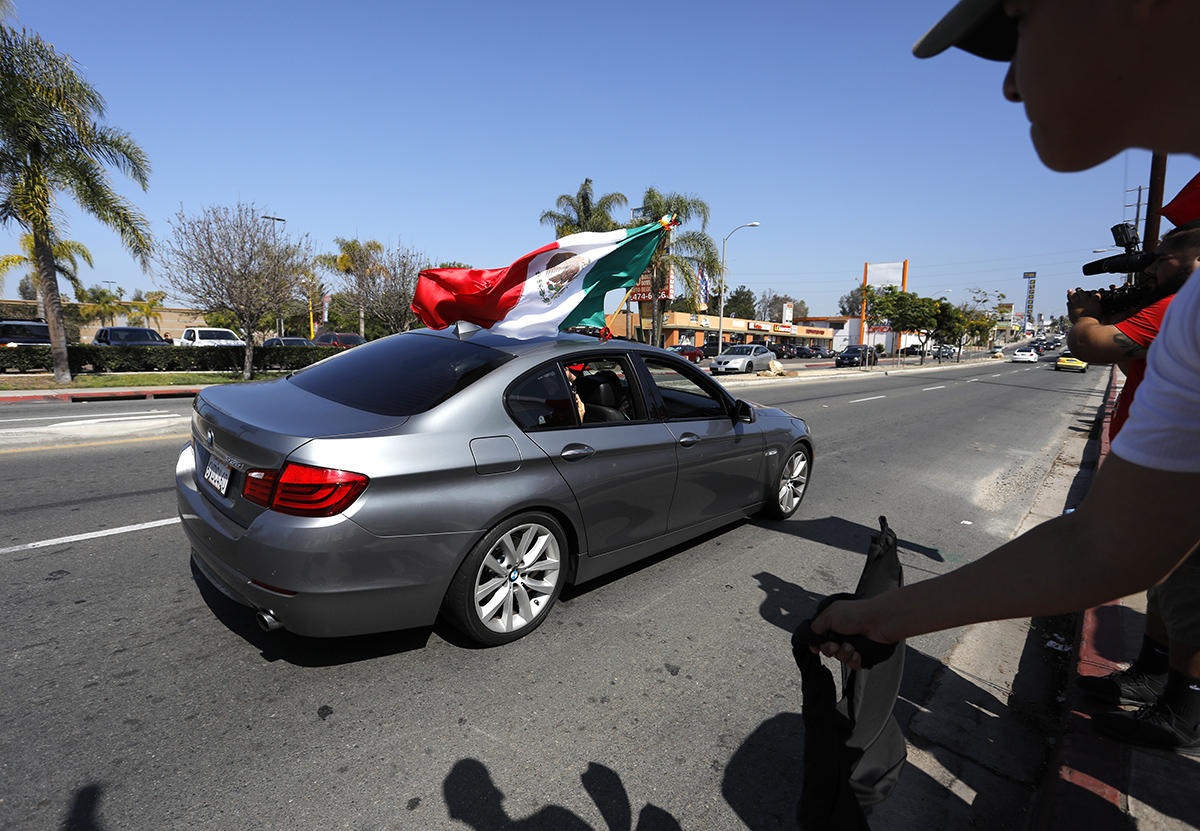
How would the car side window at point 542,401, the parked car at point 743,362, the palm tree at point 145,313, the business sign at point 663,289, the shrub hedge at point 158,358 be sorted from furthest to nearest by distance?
1. the palm tree at point 145,313
2. the parked car at point 743,362
3. the business sign at point 663,289
4. the shrub hedge at point 158,358
5. the car side window at point 542,401

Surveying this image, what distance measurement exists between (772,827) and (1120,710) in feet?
5.98

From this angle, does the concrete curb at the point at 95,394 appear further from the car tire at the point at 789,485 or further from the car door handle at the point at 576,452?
the car door handle at the point at 576,452

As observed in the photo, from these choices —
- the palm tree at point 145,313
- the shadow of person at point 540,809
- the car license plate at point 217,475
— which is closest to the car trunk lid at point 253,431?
the car license plate at point 217,475

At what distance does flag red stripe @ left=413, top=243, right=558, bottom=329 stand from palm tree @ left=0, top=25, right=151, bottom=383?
16387 mm

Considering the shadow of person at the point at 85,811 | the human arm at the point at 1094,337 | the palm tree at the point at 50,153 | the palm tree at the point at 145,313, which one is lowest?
the shadow of person at the point at 85,811

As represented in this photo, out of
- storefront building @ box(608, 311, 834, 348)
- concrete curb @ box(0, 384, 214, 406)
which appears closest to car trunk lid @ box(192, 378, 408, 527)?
concrete curb @ box(0, 384, 214, 406)

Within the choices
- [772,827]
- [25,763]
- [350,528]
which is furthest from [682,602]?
[25,763]

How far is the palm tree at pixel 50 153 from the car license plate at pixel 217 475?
687 inches

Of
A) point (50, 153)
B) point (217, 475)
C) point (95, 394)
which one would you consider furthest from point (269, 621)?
point (50, 153)

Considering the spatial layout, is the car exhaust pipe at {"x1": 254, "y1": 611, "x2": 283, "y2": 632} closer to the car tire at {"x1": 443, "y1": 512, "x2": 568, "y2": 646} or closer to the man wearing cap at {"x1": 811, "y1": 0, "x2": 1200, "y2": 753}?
the car tire at {"x1": 443, "y1": 512, "x2": 568, "y2": 646}

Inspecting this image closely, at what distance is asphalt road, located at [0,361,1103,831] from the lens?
6.97ft

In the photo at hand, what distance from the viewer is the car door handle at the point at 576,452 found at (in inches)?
128

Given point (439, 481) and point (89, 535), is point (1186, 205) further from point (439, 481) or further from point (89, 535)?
point (89, 535)

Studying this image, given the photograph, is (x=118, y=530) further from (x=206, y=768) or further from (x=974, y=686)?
(x=974, y=686)
